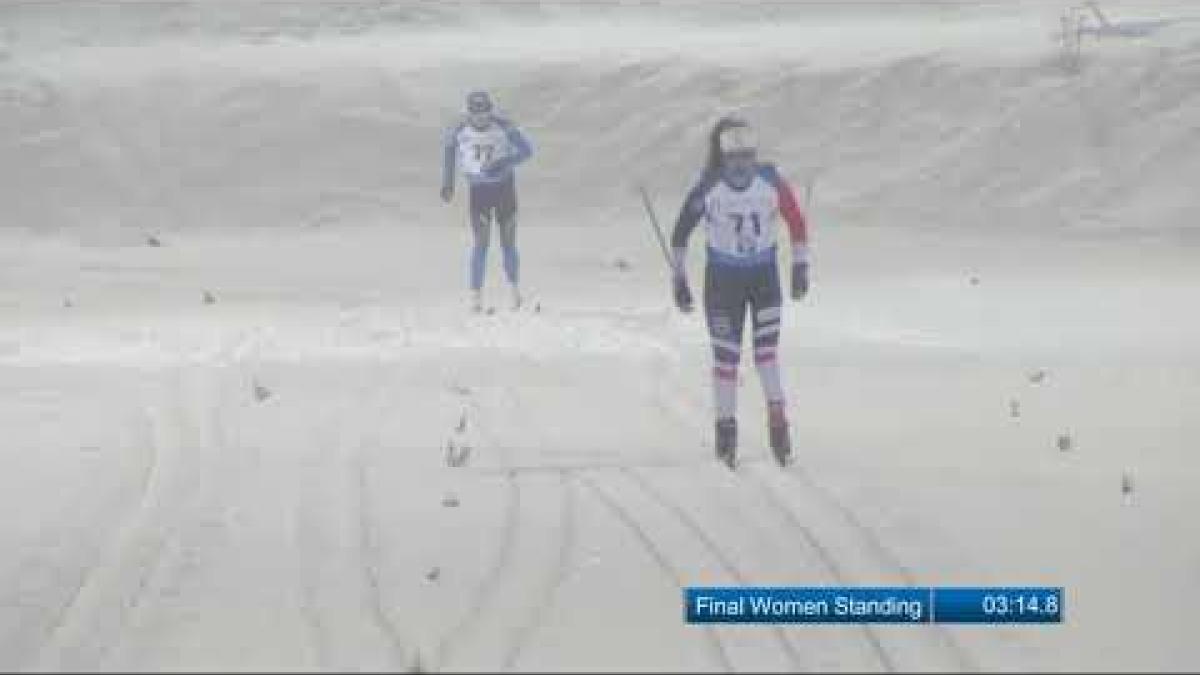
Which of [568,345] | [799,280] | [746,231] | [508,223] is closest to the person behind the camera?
[746,231]

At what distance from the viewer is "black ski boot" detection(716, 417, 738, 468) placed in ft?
31.9

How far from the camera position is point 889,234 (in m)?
19.9

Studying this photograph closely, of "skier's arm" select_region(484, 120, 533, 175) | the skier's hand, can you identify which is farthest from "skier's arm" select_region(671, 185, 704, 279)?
the skier's hand

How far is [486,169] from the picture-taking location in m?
15.8

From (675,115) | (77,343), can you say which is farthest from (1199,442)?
(675,115)

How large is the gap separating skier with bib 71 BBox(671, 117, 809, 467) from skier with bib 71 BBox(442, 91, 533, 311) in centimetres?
590

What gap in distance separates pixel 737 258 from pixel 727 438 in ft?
3.24

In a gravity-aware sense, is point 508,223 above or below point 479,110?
below

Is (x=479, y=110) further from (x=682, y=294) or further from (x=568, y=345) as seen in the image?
(x=682, y=294)

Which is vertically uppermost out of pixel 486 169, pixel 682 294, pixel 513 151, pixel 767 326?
pixel 513 151

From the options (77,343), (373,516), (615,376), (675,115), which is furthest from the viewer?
(675,115)

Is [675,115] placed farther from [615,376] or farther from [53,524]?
[53,524]

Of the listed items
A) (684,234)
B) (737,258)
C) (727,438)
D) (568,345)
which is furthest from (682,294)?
(568,345)

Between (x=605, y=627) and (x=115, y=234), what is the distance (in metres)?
15.8
